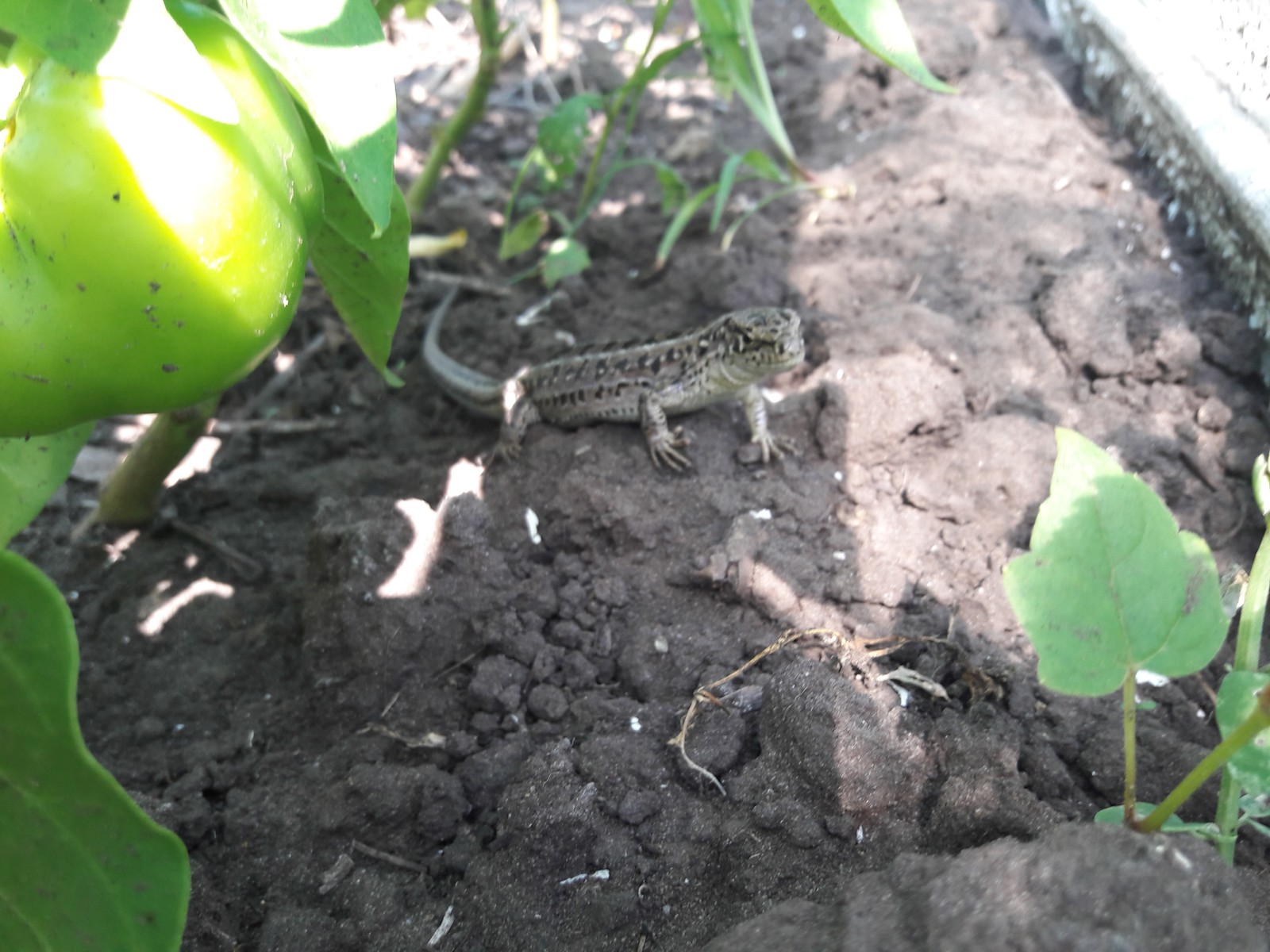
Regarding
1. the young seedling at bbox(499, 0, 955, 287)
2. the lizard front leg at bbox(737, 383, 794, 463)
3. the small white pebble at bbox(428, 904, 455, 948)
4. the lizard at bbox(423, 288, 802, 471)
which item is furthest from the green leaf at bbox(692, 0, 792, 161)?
the small white pebble at bbox(428, 904, 455, 948)

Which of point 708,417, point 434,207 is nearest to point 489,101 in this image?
point 434,207

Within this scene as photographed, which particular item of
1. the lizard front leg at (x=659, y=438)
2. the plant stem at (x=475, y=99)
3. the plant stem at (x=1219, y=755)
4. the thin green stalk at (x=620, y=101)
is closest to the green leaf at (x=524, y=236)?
the thin green stalk at (x=620, y=101)

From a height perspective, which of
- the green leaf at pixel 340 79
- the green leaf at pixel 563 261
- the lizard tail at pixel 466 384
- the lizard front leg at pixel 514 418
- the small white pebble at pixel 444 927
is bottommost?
the lizard tail at pixel 466 384

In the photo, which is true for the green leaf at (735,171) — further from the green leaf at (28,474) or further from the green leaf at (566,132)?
the green leaf at (28,474)

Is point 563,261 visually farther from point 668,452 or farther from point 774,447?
point 774,447

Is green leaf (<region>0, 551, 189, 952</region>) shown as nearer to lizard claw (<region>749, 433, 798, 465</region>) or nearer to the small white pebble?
the small white pebble

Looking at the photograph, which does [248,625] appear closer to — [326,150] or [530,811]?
[530,811]

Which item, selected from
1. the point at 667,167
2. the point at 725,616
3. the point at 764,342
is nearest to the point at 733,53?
the point at 667,167
